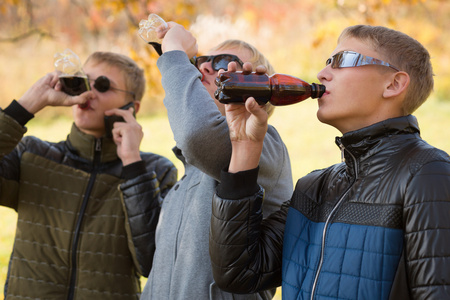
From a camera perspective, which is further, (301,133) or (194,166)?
(301,133)

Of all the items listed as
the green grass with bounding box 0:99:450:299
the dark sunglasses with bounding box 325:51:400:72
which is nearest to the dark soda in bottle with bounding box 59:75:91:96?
the dark sunglasses with bounding box 325:51:400:72

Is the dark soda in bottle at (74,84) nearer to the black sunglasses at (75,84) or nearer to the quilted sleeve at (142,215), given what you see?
the black sunglasses at (75,84)

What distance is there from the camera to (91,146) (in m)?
3.01

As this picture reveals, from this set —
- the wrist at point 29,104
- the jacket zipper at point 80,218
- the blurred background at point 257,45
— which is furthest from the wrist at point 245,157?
the blurred background at point 257,45

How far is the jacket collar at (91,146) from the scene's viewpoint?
3010mm

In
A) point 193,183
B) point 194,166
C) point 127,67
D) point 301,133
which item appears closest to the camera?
point 194,166

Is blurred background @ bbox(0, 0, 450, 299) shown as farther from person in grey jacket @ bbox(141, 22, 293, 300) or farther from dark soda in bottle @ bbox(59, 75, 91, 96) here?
person in grey jacket @ bbox(141, 22, 293, 300)

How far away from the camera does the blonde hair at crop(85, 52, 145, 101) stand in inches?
127

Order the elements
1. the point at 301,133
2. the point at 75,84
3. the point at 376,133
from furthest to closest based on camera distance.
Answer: the point at 301,133 < the point at 75,84 < the point at 376,133

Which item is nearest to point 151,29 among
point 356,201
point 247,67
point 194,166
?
point 194,166

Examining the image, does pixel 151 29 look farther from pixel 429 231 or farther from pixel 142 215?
pixel 429 231

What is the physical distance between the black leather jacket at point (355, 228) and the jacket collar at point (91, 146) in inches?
53.4

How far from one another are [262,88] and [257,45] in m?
10.9

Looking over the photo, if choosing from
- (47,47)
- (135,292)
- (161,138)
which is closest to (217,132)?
(135,292)
